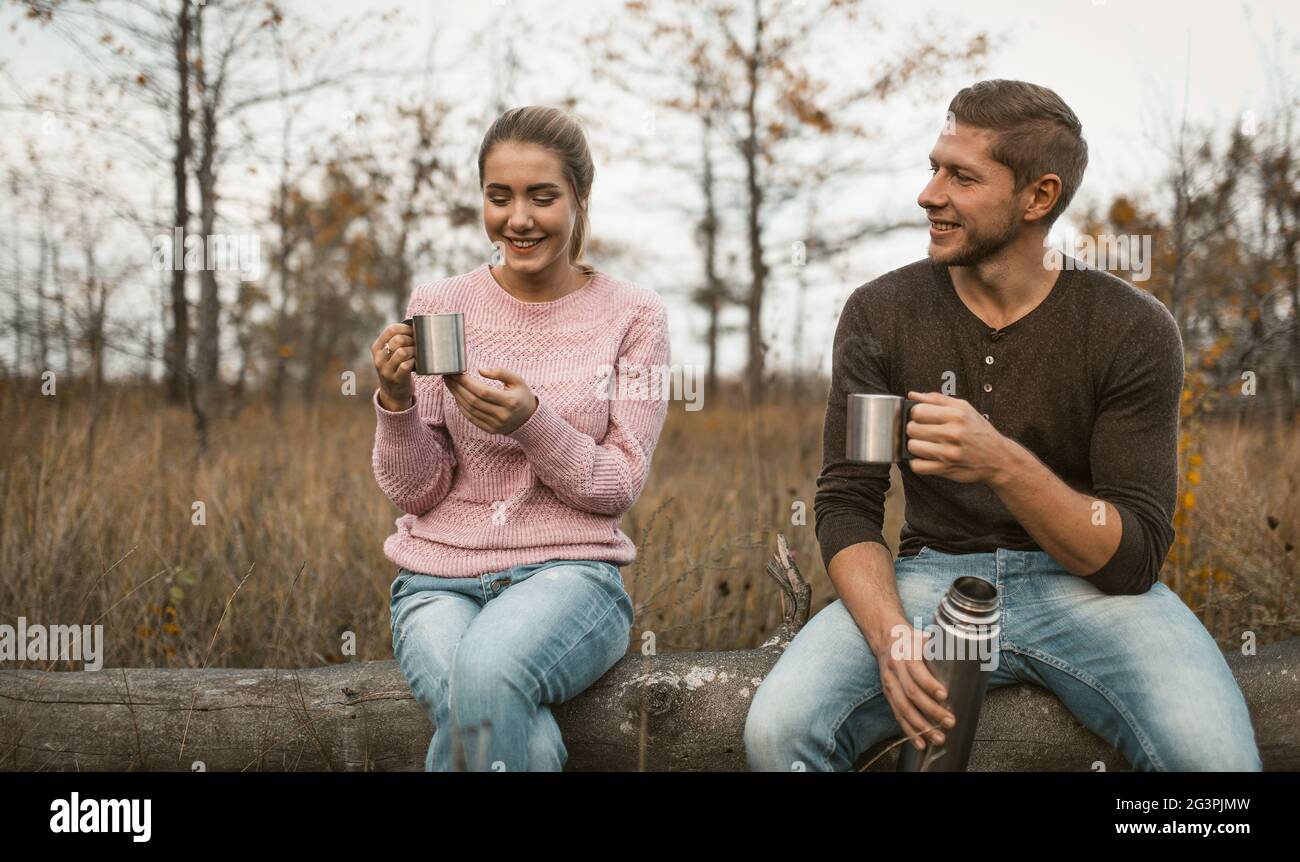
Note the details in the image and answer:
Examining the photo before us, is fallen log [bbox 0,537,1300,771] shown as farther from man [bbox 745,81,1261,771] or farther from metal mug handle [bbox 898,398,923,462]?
metal mug handle [bbox 898,398,923,462]

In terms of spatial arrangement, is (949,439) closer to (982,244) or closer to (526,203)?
(982,244)

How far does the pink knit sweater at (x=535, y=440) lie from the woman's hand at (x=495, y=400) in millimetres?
38

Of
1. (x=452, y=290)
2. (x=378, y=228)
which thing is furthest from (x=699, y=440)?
(x=452, y=290)

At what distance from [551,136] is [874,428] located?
114 centimetres

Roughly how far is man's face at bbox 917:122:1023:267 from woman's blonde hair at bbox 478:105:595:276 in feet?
2.80

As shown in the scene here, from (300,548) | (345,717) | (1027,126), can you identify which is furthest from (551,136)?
(300,548)

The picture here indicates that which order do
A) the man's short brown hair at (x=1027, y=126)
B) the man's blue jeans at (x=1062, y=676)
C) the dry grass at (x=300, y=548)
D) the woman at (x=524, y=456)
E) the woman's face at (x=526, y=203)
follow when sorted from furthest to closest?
the dry grass at (x=300, y=548), the woman's face at (x=526, y=203), the man's short brown hair at (x=1027, y=126), the woman at (x=524, y=456), the man's blue jeans at (x=1062, y=676)

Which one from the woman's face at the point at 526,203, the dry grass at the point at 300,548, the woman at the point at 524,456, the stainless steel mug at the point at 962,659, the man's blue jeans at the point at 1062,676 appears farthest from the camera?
the dry grass at the point at 300,548

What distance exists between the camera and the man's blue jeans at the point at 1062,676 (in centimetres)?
195

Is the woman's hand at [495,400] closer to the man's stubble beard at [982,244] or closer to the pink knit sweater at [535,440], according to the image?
the pink knit sweater at [535,440]

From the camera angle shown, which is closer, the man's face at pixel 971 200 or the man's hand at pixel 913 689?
the man's hand at pixel 913 689

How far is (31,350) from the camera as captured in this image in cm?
552

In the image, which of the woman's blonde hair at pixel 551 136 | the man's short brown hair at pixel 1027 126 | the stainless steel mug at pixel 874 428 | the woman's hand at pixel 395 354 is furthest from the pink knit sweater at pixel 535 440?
the man's short brown hair at pixel 1027 126
